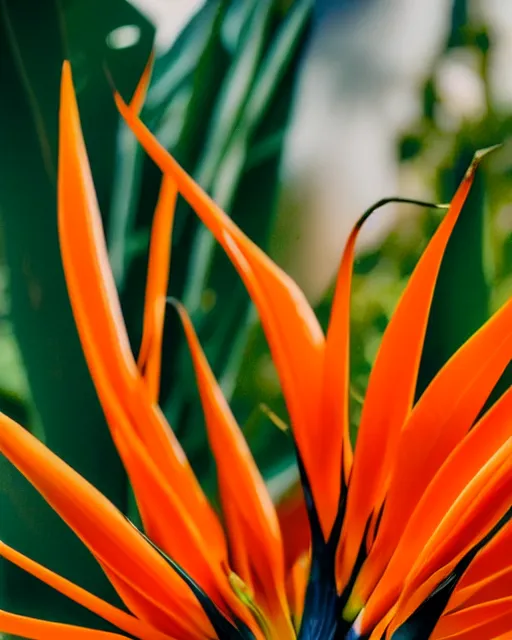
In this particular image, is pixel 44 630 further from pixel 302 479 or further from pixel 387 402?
pixel 387 402

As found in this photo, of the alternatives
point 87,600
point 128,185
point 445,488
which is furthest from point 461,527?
point 128,185

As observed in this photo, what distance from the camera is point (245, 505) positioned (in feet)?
2.40

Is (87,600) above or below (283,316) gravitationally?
below

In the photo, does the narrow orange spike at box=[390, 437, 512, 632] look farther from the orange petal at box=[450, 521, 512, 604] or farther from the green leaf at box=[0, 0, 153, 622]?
the green leaf at box=[0, 0, 153, 622]

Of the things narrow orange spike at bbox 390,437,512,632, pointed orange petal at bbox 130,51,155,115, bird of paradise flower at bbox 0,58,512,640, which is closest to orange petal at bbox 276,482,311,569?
bird of paradise flower at bbox 0,58,512,640

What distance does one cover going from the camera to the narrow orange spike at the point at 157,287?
741mm

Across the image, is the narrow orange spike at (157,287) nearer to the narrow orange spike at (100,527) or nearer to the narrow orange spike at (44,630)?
the narrow orange spike at (100,527)

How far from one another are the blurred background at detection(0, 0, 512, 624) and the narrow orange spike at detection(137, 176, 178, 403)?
0.01 m

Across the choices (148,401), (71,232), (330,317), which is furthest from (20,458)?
(330,317)

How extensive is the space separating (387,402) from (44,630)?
0.45 meters

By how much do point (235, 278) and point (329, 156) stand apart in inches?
6.7

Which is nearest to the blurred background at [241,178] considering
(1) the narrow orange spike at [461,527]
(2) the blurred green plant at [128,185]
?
(2) the blurred green plant at [128,185]

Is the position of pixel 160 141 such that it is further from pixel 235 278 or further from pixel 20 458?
pixel 20 458

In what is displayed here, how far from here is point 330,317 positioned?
0.73 meters
